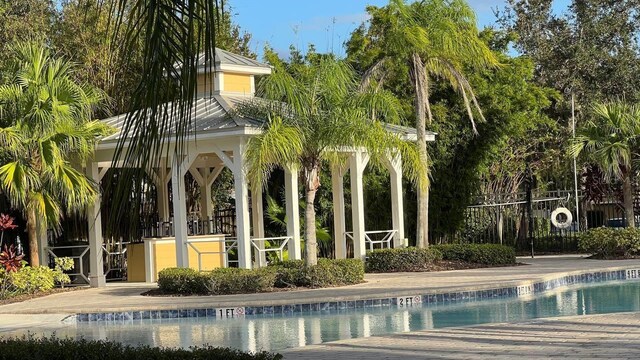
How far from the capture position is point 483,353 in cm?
908

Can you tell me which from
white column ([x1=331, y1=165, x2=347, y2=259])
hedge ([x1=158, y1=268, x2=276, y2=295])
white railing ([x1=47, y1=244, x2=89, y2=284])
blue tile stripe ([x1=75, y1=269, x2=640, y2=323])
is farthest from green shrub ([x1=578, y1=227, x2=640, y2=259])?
white railing ([x1=47, y1=244, x2=89, y2=284])

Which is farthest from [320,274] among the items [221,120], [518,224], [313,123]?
[518,224]

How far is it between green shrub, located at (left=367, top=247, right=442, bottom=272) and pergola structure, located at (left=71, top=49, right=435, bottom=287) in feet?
1.38

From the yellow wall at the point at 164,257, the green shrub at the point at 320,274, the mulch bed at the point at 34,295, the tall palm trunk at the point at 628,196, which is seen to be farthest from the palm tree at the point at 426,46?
the mulch bed at the point at 34,295

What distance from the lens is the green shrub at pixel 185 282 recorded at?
17.6 metres

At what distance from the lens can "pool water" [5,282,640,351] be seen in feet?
40.7

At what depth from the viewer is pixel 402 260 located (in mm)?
21078

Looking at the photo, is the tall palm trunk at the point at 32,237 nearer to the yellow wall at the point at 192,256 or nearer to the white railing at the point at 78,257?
the white railing at the point at 78,257

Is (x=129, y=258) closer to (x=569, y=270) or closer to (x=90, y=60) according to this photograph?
(x=90, y=60)

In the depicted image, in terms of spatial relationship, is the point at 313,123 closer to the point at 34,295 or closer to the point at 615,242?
the point at 34,295

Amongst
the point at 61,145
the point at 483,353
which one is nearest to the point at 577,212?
the point at 61,145

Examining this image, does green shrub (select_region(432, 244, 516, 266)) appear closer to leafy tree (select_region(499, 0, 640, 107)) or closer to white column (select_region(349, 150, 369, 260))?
white column (select_region(349, 150, 369, 260))

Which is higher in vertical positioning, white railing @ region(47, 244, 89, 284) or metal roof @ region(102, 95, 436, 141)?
metal roof @ region(102, 95, 436, 141)

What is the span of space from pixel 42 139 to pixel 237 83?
5.13 meters
